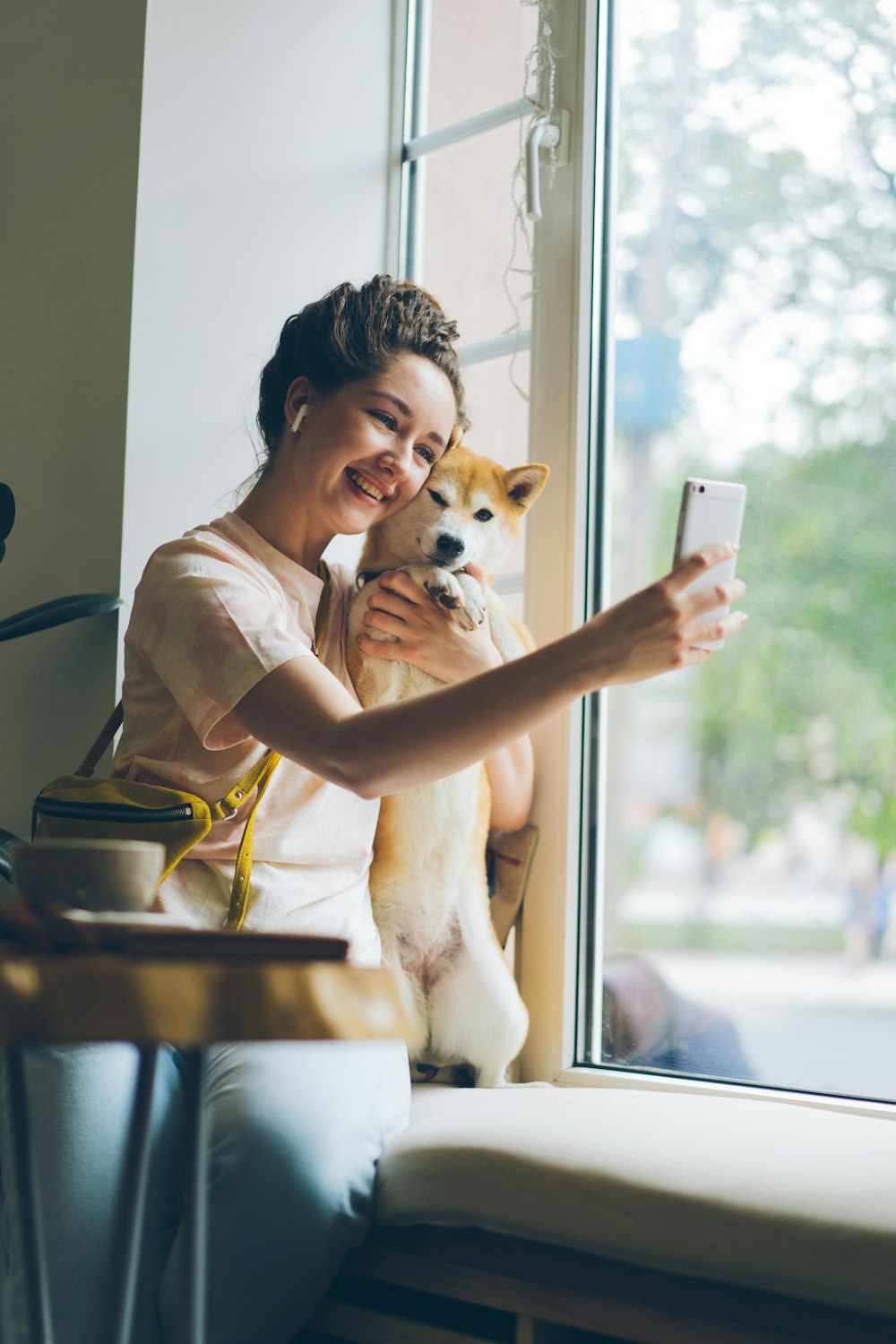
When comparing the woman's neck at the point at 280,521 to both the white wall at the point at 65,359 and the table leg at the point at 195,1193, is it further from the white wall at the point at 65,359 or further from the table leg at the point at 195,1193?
the table leg at the point at 195,1193

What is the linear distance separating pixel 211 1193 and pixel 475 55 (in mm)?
1704

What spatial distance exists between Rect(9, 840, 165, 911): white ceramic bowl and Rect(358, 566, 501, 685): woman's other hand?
659 millimetres

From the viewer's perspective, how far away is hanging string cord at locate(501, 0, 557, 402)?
1635 mm

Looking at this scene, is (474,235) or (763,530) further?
(474,235)

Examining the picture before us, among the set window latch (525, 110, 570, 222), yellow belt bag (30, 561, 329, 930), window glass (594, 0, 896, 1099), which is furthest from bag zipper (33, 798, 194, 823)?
window latch (525, 110, 570, 222)

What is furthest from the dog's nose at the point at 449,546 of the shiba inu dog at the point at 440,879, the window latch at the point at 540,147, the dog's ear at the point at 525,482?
the window latch at the point at 540,147

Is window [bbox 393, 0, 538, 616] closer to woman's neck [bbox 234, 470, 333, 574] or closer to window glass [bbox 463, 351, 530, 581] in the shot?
window glass [bbox 463, 351, 530, 581]

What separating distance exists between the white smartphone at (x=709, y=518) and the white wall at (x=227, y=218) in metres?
0.78

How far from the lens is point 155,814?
111 centimetres

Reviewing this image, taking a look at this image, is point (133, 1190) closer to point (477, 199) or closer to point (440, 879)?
point (440, 879)

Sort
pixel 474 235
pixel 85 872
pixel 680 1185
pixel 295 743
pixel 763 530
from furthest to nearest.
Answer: pixel 474 235 < pixel 763 530 < pixel 295 743 < pixel 680 1185 < pixel 85 872

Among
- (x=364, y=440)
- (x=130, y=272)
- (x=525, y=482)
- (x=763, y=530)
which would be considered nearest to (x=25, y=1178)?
(x=364, y=440)

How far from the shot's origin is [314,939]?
0.63m

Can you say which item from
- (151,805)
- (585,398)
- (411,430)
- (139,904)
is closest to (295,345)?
(411,430)
